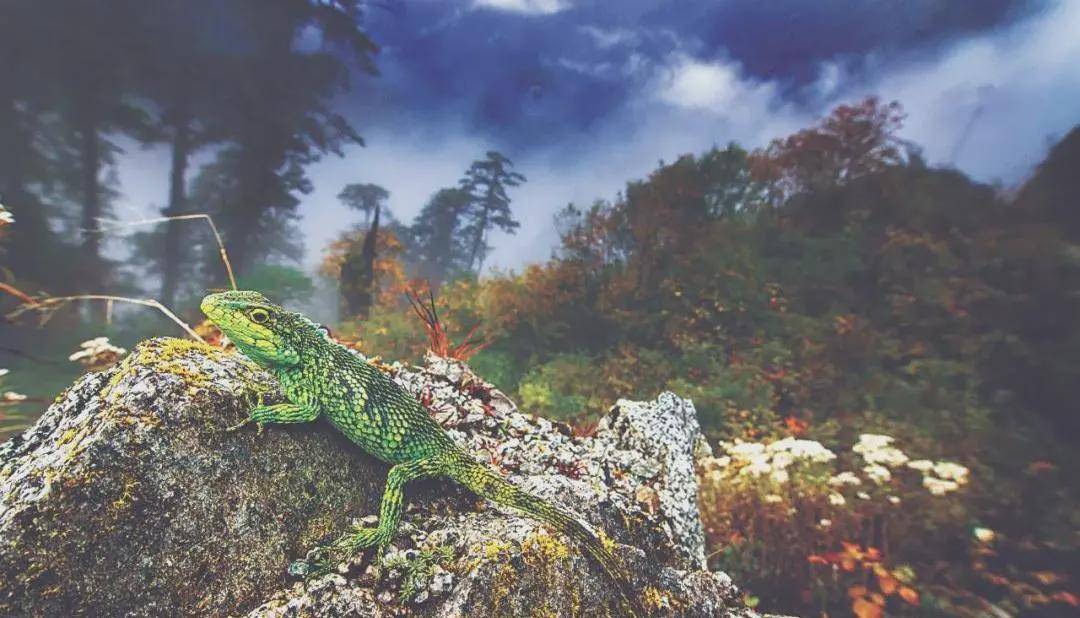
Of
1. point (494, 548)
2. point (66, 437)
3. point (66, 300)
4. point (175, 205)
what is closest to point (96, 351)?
point (66, 300)

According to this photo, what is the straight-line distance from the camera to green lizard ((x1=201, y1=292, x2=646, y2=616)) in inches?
56.9

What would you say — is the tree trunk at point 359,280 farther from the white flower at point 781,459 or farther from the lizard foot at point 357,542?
the lizard foot at point 357,542

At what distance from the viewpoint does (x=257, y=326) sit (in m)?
1.43

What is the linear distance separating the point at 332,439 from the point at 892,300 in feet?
35.2

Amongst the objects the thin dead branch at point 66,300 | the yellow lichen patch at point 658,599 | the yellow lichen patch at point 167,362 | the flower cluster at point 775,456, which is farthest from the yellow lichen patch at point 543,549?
the flower cluster at point 775,456

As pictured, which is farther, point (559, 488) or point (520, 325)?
point (520, 325)

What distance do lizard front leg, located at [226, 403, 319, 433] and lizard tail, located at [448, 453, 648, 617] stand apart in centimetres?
52

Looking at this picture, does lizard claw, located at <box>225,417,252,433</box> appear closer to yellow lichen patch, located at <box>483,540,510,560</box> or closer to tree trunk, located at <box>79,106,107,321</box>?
yellow lichen patch, located at <box>483,540,510,560</box>

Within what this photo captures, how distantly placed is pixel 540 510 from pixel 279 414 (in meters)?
0.95

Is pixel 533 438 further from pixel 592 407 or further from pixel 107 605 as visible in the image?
pixel 592 407

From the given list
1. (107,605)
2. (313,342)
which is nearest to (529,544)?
(313,342)

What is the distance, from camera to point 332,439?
1648mm

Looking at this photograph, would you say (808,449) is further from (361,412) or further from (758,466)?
(361,412)

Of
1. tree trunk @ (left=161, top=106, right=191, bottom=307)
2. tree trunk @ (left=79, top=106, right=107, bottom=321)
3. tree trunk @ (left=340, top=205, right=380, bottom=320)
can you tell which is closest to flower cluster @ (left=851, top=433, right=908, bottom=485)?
tree trunk @ (left=340, top=205, right=380, bottom=320)
